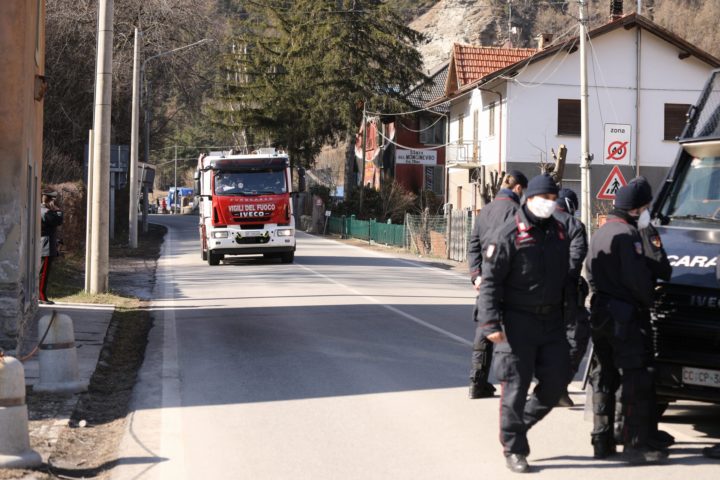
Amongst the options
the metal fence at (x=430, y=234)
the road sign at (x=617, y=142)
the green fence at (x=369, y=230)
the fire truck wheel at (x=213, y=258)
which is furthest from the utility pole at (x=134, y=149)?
the road sign at (x=617, y=142)

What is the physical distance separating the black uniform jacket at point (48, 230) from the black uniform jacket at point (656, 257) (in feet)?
38.9

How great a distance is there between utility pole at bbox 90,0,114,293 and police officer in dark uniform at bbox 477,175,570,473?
13076mm

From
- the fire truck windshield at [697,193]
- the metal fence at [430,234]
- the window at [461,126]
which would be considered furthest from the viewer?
the window at [461,126]

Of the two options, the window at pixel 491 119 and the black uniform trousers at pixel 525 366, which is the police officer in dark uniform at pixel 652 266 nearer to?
the black uniform trousers at pixel 525 366

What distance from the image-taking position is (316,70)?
5681 centimetres

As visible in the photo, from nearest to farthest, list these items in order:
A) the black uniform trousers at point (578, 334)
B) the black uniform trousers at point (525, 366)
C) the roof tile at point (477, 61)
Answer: the black uniform trousers at point (525, 366)
the black uniform trousers at point (578, 334)
the roof tile at point (477, 61)

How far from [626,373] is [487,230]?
8.13ft

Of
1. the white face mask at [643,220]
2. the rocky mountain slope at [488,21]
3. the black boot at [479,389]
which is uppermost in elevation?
the rocky mountain slope at [488,21]

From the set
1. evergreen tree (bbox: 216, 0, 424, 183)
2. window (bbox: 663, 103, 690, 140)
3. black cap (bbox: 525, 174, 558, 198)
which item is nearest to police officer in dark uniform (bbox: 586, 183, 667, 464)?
black cap (bbox: 525, 174, 558, 198)

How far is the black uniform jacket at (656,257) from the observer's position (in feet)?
22.8

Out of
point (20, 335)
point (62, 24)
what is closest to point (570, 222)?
point (20, 335)

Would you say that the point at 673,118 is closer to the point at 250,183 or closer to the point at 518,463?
the point at 250,183

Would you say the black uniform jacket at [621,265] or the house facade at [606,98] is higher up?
the house facade at [606,98]

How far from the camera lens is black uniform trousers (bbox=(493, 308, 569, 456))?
6445 millimetres
